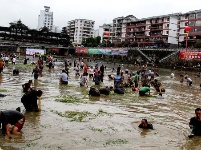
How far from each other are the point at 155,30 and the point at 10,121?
10984 cm

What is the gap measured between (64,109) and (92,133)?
4.13 meters

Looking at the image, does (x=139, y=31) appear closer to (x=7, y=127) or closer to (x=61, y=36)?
(x=61, y=36)

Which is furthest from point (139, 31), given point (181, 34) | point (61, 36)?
point (61, 36)

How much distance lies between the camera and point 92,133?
35.4 ft

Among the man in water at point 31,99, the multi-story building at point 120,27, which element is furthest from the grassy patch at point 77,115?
the multi-story building at point 120,27

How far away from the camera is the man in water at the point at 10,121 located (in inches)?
371

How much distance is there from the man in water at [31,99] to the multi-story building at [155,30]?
98837 mm

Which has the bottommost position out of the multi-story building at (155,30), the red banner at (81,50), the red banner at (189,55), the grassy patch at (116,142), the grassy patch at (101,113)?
the grassy patch at (116,142)

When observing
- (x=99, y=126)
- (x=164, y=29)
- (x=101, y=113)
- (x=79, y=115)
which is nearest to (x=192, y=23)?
(x=164, y=29)

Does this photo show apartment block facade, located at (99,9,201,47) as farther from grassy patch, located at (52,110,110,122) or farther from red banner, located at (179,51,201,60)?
grassy patch, located at (52,110,110,122)

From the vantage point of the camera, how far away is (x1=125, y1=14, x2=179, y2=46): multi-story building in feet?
361

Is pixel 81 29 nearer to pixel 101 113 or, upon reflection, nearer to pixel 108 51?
pixel 108 51

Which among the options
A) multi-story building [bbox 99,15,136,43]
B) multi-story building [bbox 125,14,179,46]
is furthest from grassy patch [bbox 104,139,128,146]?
multi-story building [bbox 99,15,136,43]

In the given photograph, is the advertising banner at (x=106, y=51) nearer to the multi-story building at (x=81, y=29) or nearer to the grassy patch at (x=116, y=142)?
A: the grassy patch at (x=116, y=142)
